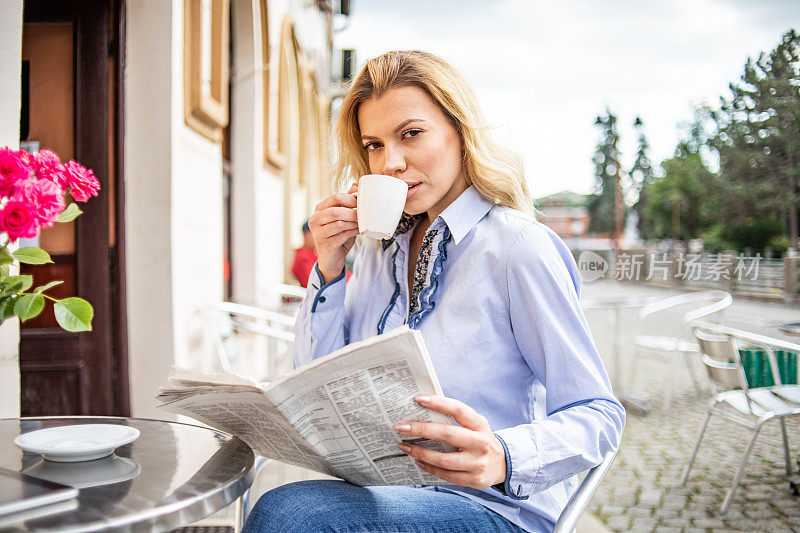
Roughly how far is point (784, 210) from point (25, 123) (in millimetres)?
2869

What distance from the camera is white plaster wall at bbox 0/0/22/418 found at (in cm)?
194

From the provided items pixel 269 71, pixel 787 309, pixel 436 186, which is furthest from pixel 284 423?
pixel 269 71

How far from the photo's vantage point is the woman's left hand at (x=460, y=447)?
0.96m

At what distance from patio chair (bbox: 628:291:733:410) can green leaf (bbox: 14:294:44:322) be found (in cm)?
215

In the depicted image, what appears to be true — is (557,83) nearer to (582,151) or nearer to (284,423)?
(582,151)

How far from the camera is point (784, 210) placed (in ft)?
6.71

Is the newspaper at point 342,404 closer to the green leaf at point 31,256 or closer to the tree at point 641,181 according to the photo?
the green leaf at point 31,256

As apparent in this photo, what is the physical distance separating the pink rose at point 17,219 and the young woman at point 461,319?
2.05ft

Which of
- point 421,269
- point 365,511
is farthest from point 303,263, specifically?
point 365,511

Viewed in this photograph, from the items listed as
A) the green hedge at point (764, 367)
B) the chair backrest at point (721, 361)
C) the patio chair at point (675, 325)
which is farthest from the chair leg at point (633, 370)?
the green hedge at point (764, 367)

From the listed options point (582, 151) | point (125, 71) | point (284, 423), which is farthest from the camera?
point (125, 71)

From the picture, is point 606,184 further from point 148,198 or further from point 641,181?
point 148,198

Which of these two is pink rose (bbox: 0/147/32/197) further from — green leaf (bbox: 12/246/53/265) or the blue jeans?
the blue jeans

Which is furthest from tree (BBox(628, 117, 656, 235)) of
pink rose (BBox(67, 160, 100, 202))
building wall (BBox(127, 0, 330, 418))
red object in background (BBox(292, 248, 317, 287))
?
red object in background (BBox(292, 248, 317, 287))
